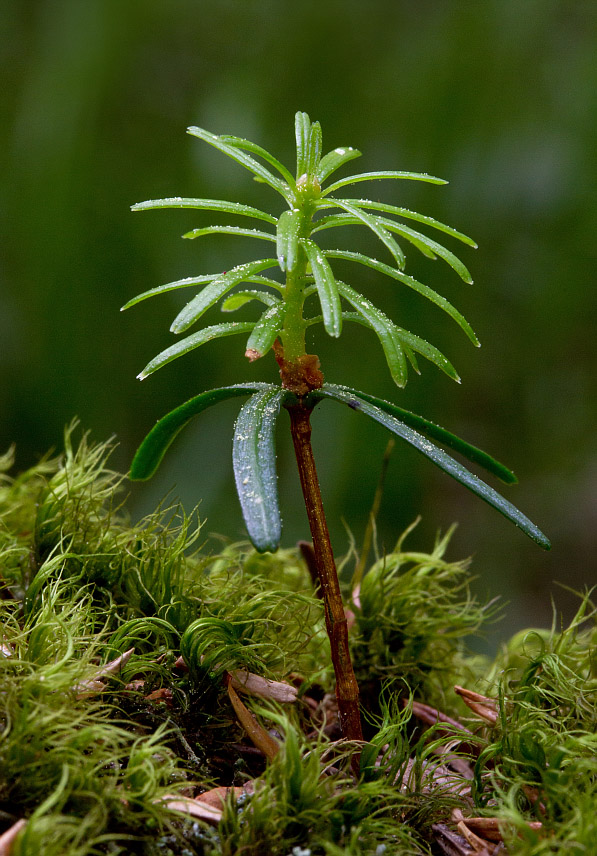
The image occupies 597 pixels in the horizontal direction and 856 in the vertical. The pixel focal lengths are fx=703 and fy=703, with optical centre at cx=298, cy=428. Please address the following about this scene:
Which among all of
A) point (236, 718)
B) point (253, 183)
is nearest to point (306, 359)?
point (236, 718)

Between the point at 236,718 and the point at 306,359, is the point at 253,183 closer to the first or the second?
the point at 306,359

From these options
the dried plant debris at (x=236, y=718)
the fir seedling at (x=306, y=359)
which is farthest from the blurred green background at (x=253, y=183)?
the fir seedling at (x=306, y=359)

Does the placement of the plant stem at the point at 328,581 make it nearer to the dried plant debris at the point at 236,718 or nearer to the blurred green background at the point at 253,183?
the dried plant debris at the point at 236,718

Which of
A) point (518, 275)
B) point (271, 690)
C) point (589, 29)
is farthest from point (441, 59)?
point (271, 690)

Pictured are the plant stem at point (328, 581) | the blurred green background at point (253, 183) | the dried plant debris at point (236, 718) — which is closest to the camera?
the dried plant debris at point (236, 718)

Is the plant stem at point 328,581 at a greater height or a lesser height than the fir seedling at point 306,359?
lesser

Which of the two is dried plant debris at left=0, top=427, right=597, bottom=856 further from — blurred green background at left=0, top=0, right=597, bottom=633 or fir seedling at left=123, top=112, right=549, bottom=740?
blurred green background at left=0, top=0, right=597, bottom=633
